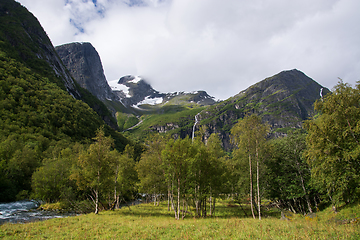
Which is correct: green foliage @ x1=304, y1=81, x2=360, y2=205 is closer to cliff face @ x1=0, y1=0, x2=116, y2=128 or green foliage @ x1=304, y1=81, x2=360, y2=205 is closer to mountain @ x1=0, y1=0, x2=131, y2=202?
mountain @ x1=0, y1=0, x2=131, y2=202

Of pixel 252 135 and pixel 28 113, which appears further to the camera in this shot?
pixel 28 113

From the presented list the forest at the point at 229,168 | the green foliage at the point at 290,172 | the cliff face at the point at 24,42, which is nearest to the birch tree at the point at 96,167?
the forest at the point at 229,168

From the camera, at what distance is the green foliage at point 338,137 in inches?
796

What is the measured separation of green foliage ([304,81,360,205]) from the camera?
66.3 ft

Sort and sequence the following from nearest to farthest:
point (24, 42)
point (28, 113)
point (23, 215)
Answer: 1. point (23, 215)
2. point (28, 113)
3. point (24, 42)

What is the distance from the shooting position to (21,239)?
1452 cm

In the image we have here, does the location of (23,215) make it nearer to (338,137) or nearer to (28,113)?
(338,137)

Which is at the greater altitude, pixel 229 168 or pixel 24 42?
pixel 24 42

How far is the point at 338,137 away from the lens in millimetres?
21547

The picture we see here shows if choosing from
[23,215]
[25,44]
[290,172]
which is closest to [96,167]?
[23,215]

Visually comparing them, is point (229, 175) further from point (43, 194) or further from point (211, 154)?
point (43, 194)

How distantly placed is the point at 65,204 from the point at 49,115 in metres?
88.6

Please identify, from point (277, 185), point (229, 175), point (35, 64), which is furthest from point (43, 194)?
point (35, 64)

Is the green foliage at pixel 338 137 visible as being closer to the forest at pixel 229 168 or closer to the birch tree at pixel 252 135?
the forest at pixel 229 168
